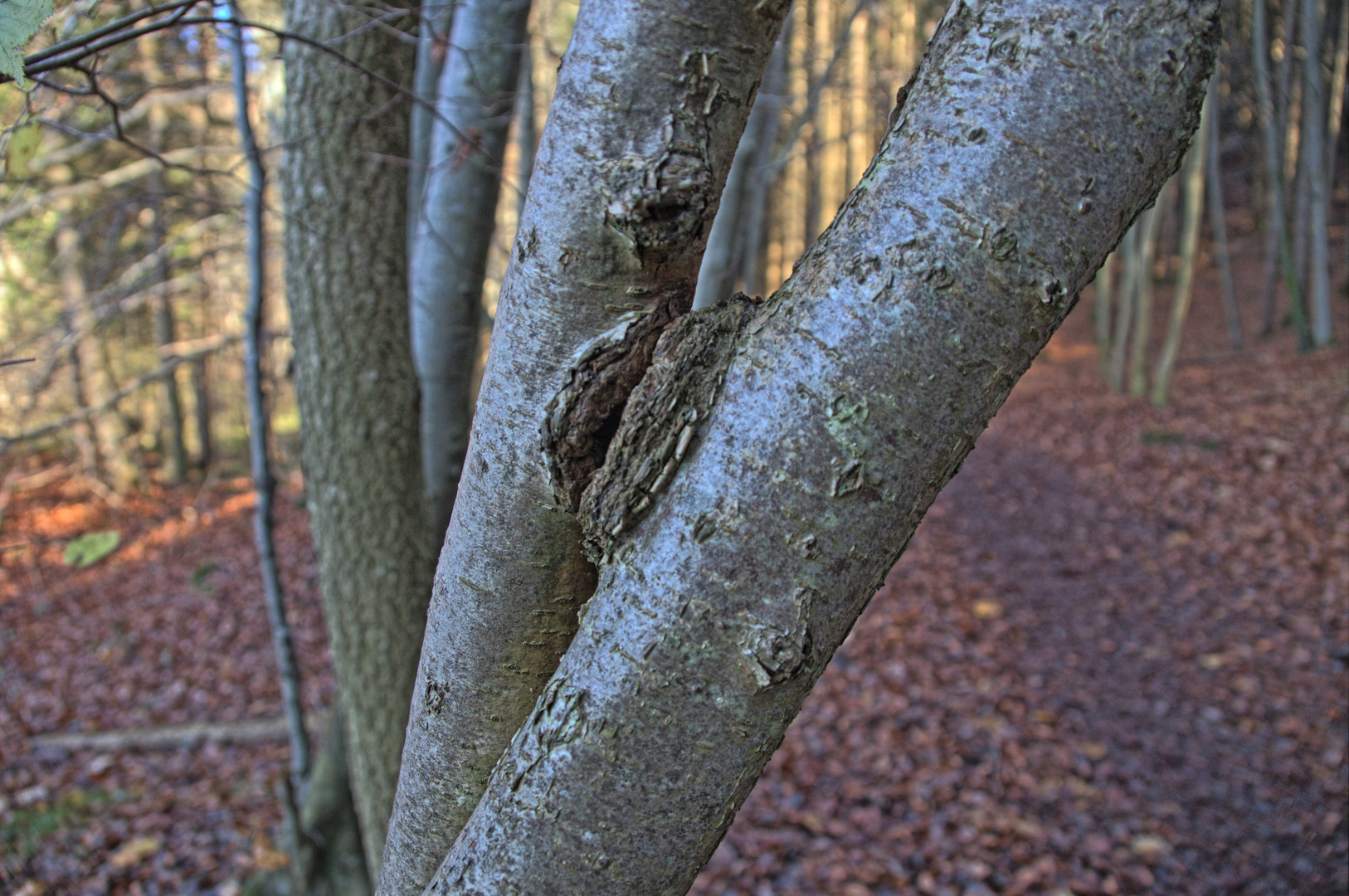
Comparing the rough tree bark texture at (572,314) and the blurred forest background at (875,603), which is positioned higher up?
A: the rough tree bark texture at (572,314)

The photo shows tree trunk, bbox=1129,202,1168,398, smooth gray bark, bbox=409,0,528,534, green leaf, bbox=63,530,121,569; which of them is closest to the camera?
green leaf, bbox=63,530,121,569

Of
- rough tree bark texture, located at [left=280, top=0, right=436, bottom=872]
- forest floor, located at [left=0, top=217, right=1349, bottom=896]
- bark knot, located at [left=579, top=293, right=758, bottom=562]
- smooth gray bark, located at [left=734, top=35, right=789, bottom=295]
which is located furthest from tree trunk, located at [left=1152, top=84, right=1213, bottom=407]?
bark knot, located at [left=579, top=293, right=758, bottom=562]

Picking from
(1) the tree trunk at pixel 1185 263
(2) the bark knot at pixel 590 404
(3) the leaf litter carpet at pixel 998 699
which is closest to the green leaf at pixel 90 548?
(3) the leaf litter carpet at pixel 998 699

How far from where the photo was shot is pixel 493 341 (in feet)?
3.14

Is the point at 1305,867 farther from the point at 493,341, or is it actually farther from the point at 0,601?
the point at 0,601

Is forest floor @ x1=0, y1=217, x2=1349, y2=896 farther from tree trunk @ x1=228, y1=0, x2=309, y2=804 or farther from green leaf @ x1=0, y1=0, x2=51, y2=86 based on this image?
green leaf @ x1=0, y1=0, x2=51, y2=86

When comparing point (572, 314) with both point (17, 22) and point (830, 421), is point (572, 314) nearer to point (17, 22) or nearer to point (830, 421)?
point (830, 421)

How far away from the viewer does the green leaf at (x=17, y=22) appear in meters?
0.96

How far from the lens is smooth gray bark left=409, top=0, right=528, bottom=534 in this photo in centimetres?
318

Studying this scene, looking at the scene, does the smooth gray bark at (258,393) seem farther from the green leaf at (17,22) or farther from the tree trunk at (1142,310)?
the tree trunk at (1142,310)

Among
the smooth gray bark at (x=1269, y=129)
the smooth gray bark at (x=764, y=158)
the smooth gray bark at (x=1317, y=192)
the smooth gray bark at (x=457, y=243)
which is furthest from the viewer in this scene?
the smooth gray bark at (x=1317, y=192)

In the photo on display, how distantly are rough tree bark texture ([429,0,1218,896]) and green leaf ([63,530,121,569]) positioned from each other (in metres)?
1.60

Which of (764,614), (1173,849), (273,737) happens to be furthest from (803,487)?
(273,737)

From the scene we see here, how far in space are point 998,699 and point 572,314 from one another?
4.80m
